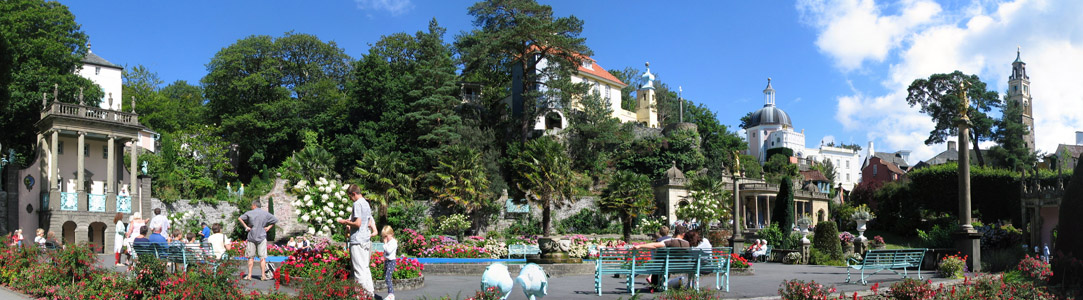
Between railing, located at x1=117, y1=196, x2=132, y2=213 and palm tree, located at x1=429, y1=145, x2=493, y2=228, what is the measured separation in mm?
14422

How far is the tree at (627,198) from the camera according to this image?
4278 centimetres

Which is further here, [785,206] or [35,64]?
[785,206]

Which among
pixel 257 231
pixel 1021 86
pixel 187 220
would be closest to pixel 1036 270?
pixel 257 231

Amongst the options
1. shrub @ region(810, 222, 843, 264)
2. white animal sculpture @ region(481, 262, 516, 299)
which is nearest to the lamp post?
shrub @ region(810, 222, 843, 264)

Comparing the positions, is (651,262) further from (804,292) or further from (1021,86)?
(1021,86)

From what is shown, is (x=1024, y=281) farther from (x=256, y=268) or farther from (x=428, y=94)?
(x=428, y=94)

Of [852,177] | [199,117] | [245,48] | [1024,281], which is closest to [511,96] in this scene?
[245,48]

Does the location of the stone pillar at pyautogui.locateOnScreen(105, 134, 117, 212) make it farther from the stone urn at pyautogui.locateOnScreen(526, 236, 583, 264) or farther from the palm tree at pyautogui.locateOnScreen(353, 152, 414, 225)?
the stone urn at pyautogui.locateOnScreen(526, 236, 583, 264)

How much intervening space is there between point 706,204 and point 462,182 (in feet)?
41.8

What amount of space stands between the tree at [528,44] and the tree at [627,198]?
22.7 ft

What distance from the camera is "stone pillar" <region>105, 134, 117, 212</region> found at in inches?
1242

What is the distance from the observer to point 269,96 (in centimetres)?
5566

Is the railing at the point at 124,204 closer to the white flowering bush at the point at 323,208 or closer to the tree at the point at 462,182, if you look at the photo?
the white flowering bush at the point at 323,208

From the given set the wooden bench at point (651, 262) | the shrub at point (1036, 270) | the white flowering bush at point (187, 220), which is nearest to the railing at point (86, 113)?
the white flowering bush at point (187, 220)
